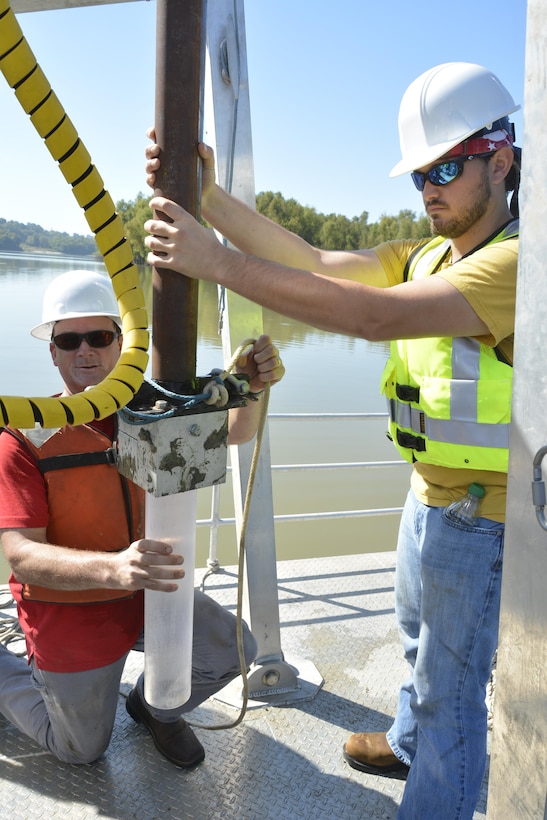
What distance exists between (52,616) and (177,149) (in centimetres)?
146

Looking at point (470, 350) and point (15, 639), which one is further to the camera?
point (15, 639)

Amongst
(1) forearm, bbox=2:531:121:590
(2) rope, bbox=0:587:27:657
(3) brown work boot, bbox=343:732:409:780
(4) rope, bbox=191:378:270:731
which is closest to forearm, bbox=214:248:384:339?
(4) rope, bbox=191:378:270:731

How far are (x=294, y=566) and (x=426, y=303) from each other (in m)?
2.30

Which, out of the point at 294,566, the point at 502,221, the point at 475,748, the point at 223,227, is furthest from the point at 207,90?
the point at 294,566

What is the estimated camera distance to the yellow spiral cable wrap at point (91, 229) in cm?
106

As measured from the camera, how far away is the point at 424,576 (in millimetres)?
1817

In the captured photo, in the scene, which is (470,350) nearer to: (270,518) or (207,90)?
(270,518)

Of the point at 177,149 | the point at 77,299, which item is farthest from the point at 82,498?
the point at 177,149

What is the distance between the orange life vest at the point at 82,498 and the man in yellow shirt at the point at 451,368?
0.80 meters

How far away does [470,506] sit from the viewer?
5.79ft

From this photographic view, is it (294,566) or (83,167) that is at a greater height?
(83,167)

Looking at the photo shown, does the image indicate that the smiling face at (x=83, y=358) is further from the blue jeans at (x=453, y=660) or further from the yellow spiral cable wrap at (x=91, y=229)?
the blue jeans at (x=453, y=660)

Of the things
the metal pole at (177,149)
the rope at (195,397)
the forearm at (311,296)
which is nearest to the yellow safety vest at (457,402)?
the forearm at (311,296)

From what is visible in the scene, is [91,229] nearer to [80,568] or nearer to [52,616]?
[80,568]
